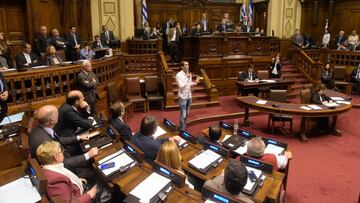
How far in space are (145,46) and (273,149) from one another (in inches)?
278

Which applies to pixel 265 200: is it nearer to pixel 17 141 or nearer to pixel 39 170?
pixel 39 170

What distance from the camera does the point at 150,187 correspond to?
2.67m

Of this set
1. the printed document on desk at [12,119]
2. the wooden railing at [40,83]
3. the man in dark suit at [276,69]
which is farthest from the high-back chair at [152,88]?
the printed document on desk at [12,119]

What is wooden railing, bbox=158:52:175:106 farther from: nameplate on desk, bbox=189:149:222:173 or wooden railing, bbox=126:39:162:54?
nameplate on desk, bbox=189:149:222:173

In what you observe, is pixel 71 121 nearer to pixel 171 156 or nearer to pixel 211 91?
pixel 171 156

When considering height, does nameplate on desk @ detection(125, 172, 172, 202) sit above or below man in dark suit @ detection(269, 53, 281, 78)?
below

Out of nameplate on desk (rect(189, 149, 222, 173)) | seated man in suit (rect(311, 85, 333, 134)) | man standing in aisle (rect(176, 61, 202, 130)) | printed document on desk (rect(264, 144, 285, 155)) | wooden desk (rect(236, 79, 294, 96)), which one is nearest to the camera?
nameplate on desk (rect(189, 149, 222, 173))

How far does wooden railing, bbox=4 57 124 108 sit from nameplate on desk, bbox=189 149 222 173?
3.22 meters

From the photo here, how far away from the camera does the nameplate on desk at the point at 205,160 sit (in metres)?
3.21

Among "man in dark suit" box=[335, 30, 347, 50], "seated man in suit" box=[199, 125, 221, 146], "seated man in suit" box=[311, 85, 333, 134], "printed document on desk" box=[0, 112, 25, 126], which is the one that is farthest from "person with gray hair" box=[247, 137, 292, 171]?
"man in dark suit" box=[335, 30, 347, 50]

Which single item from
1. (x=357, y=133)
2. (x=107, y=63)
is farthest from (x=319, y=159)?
(x=107, y=63)

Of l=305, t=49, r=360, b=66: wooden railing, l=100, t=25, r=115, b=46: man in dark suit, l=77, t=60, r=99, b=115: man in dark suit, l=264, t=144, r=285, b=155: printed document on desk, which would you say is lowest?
l=264, t=144, r=285, b=155: printed document on desk

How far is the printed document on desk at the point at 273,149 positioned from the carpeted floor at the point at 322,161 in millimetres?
828

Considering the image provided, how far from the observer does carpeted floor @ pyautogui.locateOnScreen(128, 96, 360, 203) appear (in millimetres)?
4230
